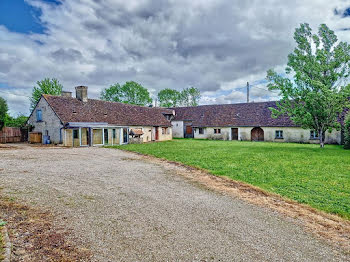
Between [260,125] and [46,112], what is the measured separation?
2746cm

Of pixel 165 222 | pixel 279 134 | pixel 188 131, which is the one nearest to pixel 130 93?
pixel 188 131

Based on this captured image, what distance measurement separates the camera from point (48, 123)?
2397cm

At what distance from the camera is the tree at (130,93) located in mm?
59403

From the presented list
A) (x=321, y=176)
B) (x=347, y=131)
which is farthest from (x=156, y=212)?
(x=347, y=131)

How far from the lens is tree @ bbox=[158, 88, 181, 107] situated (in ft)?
214

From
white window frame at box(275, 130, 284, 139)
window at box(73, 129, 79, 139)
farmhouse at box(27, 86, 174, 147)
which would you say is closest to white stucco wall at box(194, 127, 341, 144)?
white window frame at box(275, 130, 284, 139)

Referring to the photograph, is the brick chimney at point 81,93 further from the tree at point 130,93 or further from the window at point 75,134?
the tree at point 130,93

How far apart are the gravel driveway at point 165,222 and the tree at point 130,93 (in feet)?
172

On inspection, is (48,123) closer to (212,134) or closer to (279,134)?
(212,134)

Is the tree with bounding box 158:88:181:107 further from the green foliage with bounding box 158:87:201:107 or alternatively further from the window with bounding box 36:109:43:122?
the window with bounding box 36:109:43:122

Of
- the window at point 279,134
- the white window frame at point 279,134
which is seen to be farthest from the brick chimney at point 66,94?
the window at point 279,134

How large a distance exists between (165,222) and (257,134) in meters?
30.8

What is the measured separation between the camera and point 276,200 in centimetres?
650

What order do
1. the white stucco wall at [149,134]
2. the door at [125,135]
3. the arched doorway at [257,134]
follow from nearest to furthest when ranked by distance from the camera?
the door at [125,135], the white stucco wall at [149,134], the arched doorway at [257,134]
